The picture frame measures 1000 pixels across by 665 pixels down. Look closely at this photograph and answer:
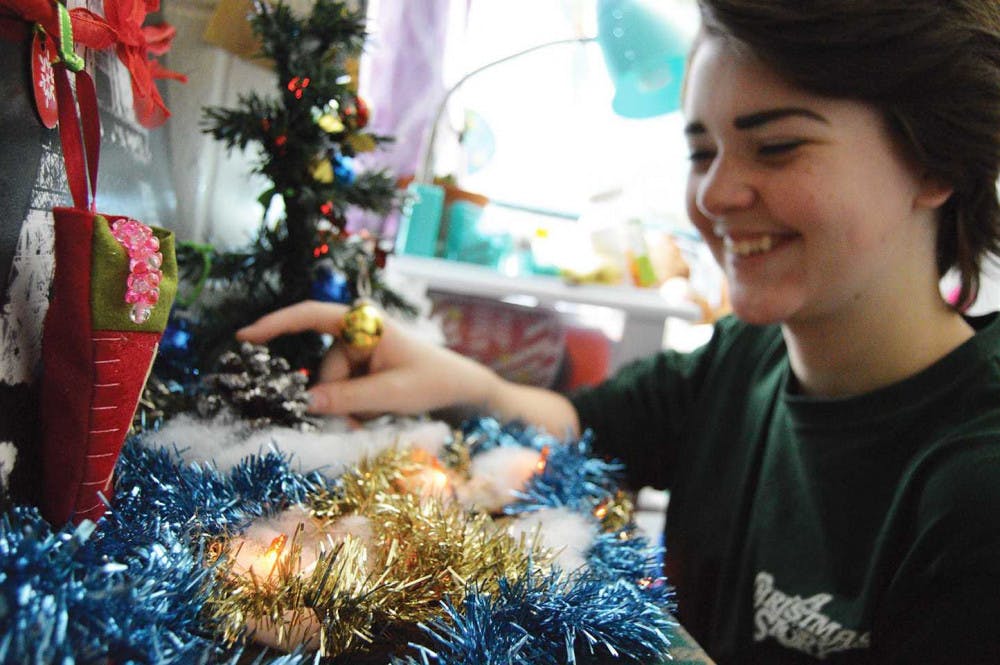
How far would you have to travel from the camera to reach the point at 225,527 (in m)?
0.39

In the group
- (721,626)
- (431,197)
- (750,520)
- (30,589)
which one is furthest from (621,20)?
(30,589)

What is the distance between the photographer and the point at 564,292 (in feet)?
4.22

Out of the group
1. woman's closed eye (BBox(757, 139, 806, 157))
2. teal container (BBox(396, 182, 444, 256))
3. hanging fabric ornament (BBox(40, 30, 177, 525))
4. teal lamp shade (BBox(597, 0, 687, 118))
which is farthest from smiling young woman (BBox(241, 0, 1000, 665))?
teal container (BBox(396, 182, 444, 256))

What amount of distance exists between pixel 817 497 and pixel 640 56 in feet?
2.35

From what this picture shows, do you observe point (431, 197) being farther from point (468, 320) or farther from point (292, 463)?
point (292, 463)

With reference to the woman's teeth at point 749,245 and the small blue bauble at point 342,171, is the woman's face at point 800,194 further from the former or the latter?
the small blue bauble at point 342,171

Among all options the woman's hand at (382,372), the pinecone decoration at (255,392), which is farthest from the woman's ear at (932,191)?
the pinecone decoration at (255,392)

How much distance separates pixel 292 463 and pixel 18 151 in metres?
0.28

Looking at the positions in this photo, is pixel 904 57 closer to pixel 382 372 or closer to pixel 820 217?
pixel 820 217

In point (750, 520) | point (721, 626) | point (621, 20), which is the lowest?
point (721, 626)

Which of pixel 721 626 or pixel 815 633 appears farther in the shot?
pixel 721 626

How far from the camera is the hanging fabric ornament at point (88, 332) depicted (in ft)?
1.06

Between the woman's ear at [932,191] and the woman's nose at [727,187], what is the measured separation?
0.17 meters


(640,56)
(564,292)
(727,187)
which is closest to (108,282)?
(727,187)
